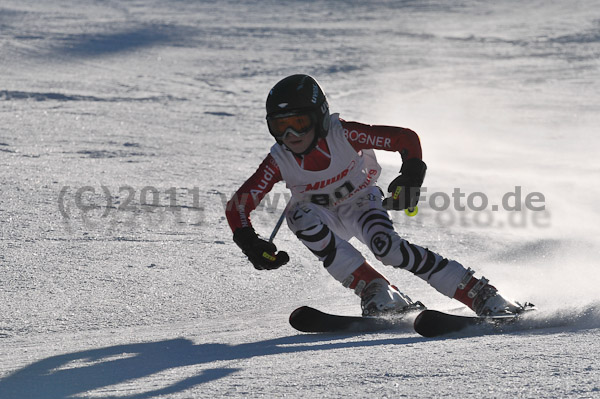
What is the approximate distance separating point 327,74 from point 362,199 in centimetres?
988

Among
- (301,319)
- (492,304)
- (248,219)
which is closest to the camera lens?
(301,319)

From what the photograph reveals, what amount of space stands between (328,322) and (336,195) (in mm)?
796

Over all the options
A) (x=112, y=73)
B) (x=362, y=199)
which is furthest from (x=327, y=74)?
(x=362, y=199)

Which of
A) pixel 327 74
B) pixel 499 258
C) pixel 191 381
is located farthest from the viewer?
pixel 327 74

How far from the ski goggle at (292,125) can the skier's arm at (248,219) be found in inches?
9.0

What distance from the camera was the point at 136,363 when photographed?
9.90 feet

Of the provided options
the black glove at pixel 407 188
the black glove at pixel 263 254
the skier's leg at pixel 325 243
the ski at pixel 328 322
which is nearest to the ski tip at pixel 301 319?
the ski at pixel 328 322

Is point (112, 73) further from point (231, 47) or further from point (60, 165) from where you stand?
point (60, 165)

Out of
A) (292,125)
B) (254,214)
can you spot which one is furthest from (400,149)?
(254,214)

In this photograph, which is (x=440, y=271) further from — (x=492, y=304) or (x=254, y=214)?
(x=254, y=214)

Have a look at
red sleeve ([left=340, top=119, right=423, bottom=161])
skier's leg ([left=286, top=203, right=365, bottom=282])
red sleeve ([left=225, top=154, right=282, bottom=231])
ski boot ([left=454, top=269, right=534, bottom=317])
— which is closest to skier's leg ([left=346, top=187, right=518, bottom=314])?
ski boot ([left=454, top=269, right=534, bottom=317])

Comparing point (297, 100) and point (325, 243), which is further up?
point (297, 100)

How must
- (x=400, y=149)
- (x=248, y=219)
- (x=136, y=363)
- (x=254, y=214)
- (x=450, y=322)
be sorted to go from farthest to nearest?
(x=254, y=214)
(x=400, y=149)
(x=248, y=219)
(x=450, y=322)
(x=136, y=363)

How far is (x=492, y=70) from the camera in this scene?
49.9 ft
